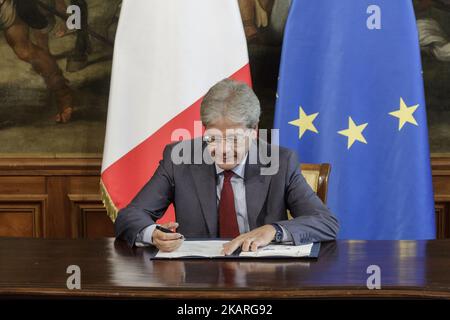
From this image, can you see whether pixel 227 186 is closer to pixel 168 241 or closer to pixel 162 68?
pixel 168 241

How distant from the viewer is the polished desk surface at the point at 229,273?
2188 millimetres

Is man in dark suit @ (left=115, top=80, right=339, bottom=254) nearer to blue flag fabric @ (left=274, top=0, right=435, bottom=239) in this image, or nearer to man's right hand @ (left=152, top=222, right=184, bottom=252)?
man's right hand @ (left=152, top=222, right=184, bottom=252)

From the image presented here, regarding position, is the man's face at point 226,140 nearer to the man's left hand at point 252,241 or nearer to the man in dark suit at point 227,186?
the man in dark suit at point 227,186

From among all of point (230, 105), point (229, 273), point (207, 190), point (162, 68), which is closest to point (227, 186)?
point (207, 190)

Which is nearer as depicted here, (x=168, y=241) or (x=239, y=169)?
(x=168, y=241)

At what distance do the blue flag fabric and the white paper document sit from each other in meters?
1.43

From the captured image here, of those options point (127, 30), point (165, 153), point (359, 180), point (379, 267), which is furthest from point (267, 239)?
point (127, 30)

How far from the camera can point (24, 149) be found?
480 centimetres

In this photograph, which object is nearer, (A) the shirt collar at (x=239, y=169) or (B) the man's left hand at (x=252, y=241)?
(B) the man's left hand at (x=252, y=241)

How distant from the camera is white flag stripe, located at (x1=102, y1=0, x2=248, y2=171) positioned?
13.7 ft

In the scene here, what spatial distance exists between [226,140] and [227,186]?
0.77 feet

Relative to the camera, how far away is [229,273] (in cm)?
240

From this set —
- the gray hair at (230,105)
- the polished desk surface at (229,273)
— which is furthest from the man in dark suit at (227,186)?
the polished desk surface at (229,273)

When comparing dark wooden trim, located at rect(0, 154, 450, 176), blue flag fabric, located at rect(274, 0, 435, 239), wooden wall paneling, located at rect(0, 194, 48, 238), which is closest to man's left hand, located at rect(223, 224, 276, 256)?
blue flag fabric, located at rect(274, 0, 435, 239)
